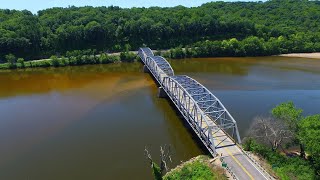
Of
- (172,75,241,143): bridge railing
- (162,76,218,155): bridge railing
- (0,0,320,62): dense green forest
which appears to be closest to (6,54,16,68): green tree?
(0,0,320,62): dense green forest

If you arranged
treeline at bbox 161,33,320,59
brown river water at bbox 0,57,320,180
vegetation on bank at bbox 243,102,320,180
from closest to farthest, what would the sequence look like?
vegetation on bank at bbox 243,102,320,180
brown river water at bbox 0,57,320,180
treeline at bbox 161,33,320,59

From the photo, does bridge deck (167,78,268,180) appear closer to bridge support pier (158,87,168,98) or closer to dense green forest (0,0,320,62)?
bridge support pier (158,87,168,98)

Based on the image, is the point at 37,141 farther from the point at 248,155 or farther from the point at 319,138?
the point at 319,138

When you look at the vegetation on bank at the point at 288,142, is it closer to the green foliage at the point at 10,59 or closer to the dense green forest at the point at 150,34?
the dense green forest at the point at 150,34

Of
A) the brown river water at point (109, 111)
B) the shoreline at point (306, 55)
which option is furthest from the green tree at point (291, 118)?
the shoreline at point (306, 55)

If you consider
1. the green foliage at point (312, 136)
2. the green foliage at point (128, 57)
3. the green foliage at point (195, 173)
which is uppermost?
the green foliage at point (128, 57)
